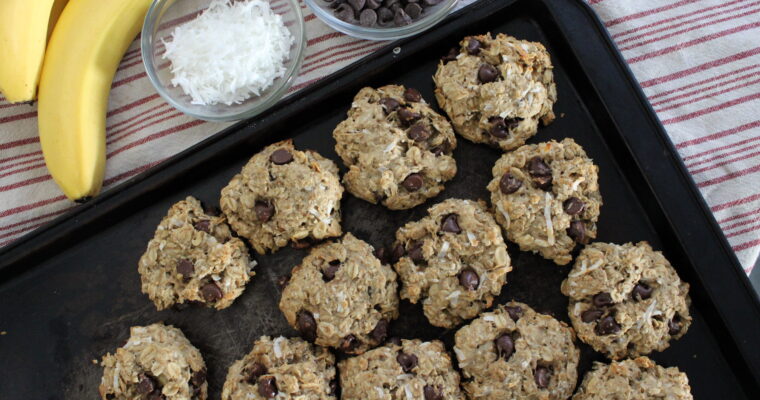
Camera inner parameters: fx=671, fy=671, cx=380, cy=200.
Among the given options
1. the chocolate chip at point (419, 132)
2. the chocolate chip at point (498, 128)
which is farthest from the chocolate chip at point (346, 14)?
the chocolate chip at point (498, 128)

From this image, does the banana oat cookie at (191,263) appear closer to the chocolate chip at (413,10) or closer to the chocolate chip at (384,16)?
the chocolate chip at (384,16)

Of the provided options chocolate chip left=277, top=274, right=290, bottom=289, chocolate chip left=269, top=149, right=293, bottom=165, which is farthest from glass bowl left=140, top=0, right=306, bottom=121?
chocolate chip left=277, top=274, right=290, bottom=289

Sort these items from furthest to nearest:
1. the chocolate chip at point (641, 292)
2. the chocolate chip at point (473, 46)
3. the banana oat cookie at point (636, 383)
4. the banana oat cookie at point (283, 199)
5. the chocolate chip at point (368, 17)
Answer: the chocolate chip at point (368, 17) → the chocolate chip at point (473, 46) → the banana oat cookie at point (283, 199) → the chocolate chip at point (641, 292) → the banana oat cookie at point (636, 383)

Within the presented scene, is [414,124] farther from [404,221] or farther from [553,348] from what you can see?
[553,348]

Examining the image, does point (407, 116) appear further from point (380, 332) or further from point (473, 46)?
point (380, 332)

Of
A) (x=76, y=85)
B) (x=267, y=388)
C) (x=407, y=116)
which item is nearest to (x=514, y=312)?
(x=407, y=116)

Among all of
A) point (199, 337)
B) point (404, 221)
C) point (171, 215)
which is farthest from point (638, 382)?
point (171, 215)

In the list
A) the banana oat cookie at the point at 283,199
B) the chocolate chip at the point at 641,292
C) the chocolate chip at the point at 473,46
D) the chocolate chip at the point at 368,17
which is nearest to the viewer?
the chocolate chip at the point at 641,292
